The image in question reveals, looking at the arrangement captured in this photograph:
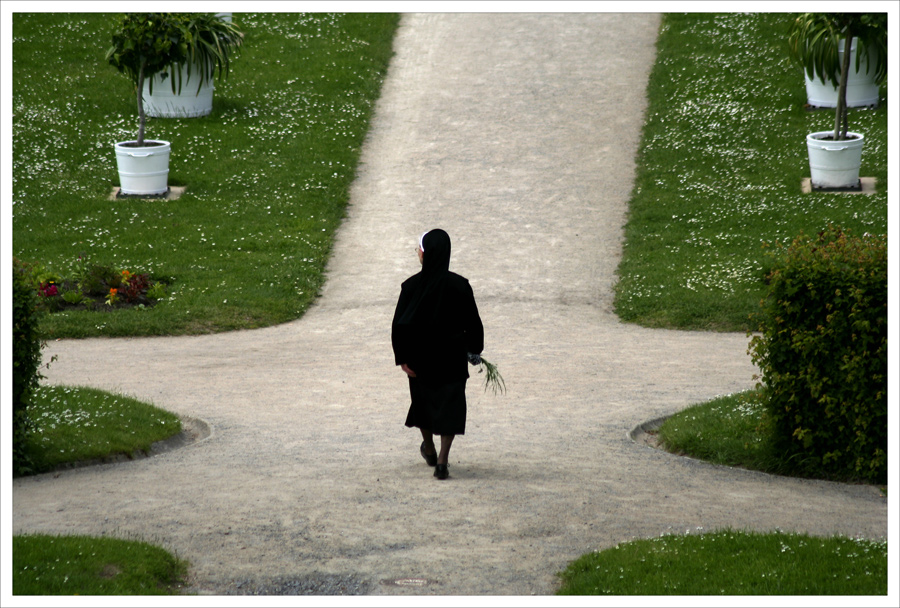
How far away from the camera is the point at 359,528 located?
206 inches

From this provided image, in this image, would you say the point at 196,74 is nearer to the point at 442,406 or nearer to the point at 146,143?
the point at 146,143

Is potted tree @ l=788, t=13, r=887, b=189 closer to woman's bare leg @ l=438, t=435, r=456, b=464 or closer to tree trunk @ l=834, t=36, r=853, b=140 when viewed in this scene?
tree trunk @ l=834, t=36, r=853, b=140

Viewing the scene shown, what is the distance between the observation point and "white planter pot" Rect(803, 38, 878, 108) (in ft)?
59.3

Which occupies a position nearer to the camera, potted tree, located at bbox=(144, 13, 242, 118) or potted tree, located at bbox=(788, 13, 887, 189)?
potted tree, located at bbox=(788, 13, 887, 189)

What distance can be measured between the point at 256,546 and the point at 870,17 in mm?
12065

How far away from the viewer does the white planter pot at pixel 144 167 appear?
1551cm

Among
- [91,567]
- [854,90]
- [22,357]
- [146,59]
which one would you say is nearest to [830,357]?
[91,567]

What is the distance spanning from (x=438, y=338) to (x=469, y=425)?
1.85 m

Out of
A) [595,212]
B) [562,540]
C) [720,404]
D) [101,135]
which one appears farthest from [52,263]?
[562,540]

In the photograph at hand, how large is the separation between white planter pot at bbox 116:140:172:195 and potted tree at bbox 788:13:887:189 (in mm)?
10388

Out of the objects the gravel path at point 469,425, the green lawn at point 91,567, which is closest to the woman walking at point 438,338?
the gravel path at point 469,425

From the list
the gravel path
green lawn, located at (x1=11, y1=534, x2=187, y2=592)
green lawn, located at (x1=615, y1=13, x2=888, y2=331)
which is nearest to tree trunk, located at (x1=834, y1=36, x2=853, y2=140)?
green lawn, located at (x1=615, y1=13, x2=888, y2=331)

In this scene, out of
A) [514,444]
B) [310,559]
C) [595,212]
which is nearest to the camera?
[310,559]

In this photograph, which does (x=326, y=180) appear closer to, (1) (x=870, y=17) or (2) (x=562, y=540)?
(1) (x=870, y=17)
